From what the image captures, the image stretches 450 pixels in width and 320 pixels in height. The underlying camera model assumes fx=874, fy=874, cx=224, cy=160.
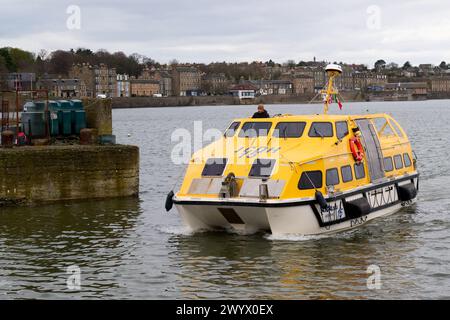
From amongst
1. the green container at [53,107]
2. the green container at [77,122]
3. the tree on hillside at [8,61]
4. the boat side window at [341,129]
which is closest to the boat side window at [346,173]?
the boat side window at [341,129]

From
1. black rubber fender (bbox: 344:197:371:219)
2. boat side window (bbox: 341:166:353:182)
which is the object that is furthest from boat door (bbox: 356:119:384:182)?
black rubber fender (bbox: 344:197:371:219)

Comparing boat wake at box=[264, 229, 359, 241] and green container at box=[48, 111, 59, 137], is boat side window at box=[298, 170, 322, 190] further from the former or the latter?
green container at box=[48, 111, 59, 137]

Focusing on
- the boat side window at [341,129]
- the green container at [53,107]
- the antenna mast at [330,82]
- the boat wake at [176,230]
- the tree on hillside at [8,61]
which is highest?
the tree on hillside at [8,61]

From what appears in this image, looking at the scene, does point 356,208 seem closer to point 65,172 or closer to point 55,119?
point 65,172

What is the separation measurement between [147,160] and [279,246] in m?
27.7

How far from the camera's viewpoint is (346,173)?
21.8 metres

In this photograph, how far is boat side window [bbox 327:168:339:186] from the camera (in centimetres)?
2092

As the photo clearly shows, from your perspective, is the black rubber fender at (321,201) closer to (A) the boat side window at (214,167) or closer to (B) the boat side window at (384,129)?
(A) the boat side window at (214,167)

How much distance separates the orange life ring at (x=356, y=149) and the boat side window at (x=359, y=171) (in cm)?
16

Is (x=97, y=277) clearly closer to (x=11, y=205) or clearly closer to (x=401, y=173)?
(x=11, y=205)

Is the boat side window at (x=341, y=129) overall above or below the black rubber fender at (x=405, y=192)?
above

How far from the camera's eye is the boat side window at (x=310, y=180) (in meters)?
20.0

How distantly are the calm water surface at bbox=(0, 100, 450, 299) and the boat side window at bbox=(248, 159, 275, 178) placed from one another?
1.48m

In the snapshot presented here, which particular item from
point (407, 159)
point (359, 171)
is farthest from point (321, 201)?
point (407, 159)
